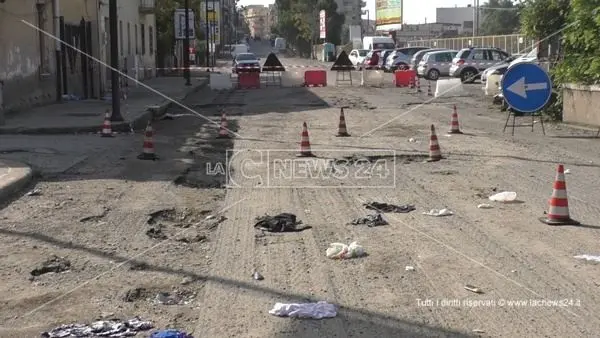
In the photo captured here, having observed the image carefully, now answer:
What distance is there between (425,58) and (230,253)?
132 ft

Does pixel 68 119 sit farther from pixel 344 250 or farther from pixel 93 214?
pixel 344 250

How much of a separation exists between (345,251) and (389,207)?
2.30 m

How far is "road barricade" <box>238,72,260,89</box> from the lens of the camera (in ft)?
128

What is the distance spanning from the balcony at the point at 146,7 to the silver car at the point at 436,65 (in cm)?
1689

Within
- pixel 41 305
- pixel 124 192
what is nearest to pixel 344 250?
pixel 41 305

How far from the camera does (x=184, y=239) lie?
8203 millimetres

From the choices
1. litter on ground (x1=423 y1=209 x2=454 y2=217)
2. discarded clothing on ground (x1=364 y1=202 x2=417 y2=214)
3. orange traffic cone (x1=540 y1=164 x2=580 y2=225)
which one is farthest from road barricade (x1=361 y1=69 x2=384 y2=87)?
orange traffic cone (x1=540 y1=164 x2=580 y2=225)

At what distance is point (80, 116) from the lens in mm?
20828

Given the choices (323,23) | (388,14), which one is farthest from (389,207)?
(388,14)

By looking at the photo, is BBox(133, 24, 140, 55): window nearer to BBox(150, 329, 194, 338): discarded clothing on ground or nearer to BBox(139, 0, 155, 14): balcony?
BBox(139, 0, 155, 14): balcony

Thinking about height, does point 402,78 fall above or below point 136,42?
below

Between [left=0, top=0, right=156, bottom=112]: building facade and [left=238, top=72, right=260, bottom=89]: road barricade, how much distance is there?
19.7 feet

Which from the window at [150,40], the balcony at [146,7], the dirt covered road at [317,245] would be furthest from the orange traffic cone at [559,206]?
the window at [150,40]

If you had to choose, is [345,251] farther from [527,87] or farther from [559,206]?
[527,87]
